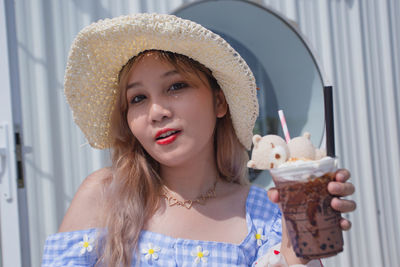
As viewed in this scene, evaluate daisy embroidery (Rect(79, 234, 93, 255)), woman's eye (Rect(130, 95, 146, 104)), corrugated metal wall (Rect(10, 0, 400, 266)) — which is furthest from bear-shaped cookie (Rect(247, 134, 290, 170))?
corrugated metal wall (Rect(10, 0, 400, 266))

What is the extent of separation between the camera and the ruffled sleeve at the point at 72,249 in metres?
1.17

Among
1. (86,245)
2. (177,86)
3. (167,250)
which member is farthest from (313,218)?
(86,245)

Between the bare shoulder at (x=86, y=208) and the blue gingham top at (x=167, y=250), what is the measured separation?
29 mm

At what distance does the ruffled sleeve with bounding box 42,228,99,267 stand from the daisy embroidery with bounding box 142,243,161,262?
170mm

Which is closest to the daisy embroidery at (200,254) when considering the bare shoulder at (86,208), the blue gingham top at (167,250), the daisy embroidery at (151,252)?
the blue gingham top at (167,250)

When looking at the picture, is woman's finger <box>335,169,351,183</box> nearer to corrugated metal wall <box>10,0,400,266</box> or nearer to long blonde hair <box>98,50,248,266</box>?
long blonde hair <box>98,50,248,266</box>

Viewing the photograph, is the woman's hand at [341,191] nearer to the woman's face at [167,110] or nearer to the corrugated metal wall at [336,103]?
the woman's face at [167,110]

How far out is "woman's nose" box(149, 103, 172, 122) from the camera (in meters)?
1.16

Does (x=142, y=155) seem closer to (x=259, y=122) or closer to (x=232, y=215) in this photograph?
(x=232, y=215)

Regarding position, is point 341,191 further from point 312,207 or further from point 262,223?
point 262,223

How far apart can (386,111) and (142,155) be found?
61.3 inches

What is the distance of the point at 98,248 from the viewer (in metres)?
1.20

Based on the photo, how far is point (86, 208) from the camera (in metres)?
1.26

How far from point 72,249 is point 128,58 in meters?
0.67
